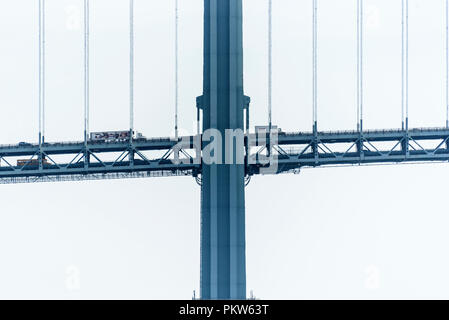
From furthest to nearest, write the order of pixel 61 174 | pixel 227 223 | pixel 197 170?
pixel 61 174 → pixel 197 170 → pixel 227 223

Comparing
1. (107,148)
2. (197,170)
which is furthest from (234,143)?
(107,148)

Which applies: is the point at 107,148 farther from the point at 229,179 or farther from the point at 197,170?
the point at 229,179

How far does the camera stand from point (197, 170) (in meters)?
57.2

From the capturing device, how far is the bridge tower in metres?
52.2

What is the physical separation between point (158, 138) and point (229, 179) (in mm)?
7634

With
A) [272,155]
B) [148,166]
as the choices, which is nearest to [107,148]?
[148,166]

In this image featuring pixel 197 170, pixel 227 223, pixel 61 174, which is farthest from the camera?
pixel 61 174

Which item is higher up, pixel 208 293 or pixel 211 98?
pixel 211 98

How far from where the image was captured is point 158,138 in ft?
195

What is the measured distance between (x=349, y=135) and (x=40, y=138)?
13.2 m

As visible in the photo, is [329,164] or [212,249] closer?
[212,249]

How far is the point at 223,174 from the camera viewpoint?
173ft

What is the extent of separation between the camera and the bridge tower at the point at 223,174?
5225 cm

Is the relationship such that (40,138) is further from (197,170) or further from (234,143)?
(234,143)
